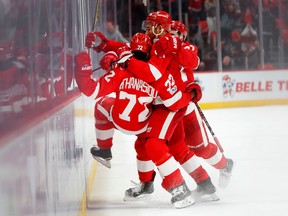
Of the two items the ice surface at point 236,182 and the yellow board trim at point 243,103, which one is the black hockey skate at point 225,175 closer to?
the ice surface at point 236,182

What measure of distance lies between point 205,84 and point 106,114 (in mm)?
6326

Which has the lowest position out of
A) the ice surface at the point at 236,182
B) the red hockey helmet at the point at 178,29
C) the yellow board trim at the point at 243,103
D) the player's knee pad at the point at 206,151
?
the yellow board trim at the point at 243,103

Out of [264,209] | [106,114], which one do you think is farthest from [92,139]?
[264,209]

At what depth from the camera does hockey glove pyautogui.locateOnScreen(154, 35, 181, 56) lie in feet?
8.59

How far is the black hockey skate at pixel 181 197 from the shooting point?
2.75 m

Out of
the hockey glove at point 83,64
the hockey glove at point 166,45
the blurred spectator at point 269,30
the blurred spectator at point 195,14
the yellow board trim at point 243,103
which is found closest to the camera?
the hockey glove at point 83,64

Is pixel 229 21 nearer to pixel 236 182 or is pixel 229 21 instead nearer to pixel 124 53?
pixel 236 182

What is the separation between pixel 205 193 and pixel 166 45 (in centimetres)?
80

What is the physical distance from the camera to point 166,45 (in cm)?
262

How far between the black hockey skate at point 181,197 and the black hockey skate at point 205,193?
170 mm

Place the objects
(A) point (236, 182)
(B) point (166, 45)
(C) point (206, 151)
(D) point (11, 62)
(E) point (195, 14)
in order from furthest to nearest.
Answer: (E) point (195, 14), (A) point (236, 182), (C) point (206, 151), (B) point (166, 45), (D) point (11, 62)

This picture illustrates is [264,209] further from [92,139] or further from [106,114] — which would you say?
[92,139]

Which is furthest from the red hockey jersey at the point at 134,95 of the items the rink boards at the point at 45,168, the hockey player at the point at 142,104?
the rink boards at the point at 45,168

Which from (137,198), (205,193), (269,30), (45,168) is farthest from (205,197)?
(269,30)
